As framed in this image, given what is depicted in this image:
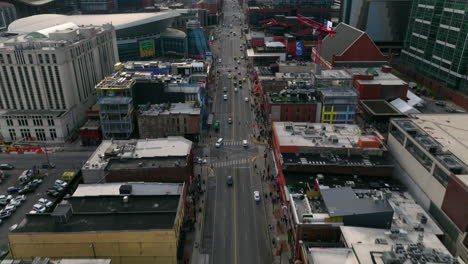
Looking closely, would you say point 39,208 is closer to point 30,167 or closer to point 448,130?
point 30,167

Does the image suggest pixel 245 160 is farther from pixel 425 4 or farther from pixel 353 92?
pixel 425 4

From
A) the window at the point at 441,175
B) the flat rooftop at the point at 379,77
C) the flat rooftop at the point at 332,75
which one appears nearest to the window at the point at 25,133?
the flat rooftop at the point at 332,75

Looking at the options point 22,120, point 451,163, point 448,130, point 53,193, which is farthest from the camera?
point 22,120

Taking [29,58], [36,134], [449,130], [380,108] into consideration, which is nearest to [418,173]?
[449,130]

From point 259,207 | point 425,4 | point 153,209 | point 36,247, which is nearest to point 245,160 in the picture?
point 259,207

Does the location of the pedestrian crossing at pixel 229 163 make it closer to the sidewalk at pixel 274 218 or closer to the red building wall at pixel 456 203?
the sidewalk at pixel 274 218
